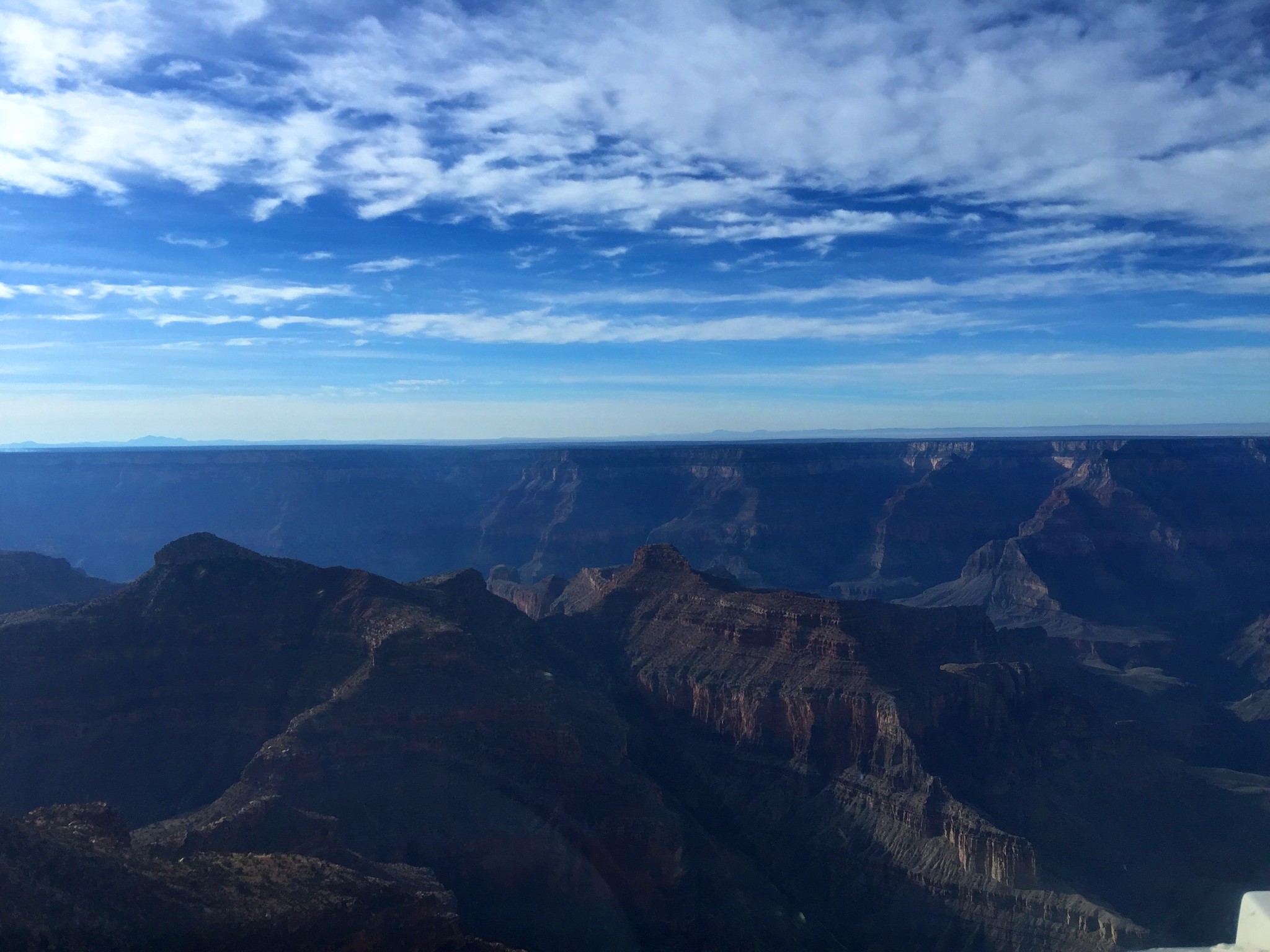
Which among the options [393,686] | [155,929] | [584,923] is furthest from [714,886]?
[155,929]

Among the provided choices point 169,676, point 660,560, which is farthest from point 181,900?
point 660,560

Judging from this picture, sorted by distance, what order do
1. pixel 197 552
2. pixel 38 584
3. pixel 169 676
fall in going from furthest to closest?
pixel 38 584, pixel 197 552, pixel 169 676

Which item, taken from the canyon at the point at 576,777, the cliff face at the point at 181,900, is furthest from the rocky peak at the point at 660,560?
the cliff face at the point at 181,900

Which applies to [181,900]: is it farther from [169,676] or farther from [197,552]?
[197,552]

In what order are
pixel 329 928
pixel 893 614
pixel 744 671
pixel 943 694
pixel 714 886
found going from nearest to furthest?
pixel 329 928 < pixel 714 886 < pixel 943 694 < pixel 744 671 < pixel 893 614

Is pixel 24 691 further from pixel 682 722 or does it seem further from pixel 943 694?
pixel 943 694

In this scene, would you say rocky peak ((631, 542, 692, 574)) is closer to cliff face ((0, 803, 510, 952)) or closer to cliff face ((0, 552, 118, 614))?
cliff face ((0, 552, 118, 614))

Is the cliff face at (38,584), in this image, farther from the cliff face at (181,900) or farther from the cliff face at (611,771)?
the cliff face at (181,900)
